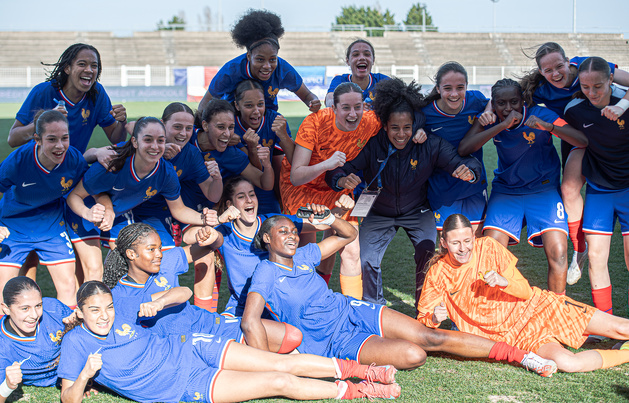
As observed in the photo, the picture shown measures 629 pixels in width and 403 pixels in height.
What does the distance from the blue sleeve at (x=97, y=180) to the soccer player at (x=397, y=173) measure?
5.19 ft

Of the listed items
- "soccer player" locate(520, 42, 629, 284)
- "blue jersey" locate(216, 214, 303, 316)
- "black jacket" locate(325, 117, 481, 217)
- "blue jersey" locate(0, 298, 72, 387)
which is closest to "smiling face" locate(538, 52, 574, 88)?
"soccer player" locate(520, 42, 629, 284)

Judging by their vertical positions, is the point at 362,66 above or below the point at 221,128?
above

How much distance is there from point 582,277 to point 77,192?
453 centimetres

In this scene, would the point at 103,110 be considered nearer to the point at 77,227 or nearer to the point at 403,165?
the point at 77,227

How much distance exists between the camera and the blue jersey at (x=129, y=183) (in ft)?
13.6

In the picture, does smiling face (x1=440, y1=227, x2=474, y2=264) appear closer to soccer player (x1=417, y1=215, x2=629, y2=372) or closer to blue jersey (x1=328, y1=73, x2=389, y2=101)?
soccer player (x1=417, y1=215, x2=629, y2=372)

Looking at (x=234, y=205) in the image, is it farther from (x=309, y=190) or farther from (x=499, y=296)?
(x=499, y=296)

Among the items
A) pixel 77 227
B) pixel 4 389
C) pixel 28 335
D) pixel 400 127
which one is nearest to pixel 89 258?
pixel 77 227

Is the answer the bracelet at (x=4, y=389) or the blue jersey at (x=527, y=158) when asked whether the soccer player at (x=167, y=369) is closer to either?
the bracelet at (x=4, y=389)

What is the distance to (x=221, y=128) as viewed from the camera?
4.68m

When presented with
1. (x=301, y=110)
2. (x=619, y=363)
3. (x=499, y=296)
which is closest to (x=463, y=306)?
(x=499, y=296)

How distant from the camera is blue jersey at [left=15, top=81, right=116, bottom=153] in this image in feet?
15.4

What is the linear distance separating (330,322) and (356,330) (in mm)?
183

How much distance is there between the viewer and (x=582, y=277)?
5.69 metres
